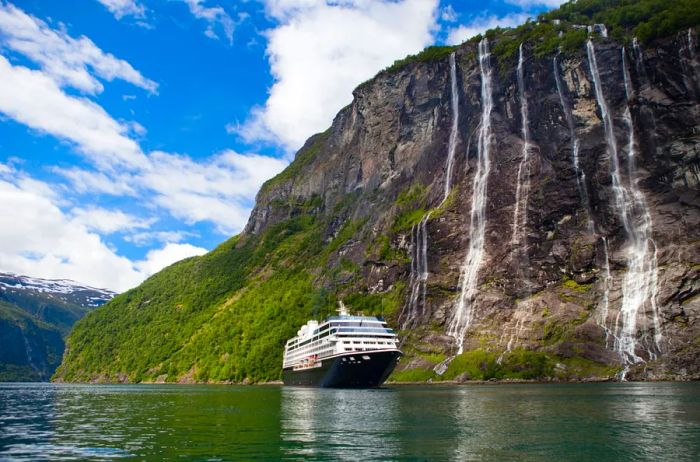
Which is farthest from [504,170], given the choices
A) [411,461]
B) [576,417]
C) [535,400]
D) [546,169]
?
[411,461]

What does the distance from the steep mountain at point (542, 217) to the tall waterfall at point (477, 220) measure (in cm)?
32

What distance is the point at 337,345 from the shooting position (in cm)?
9162

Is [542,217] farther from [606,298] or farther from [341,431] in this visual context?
[341,431]

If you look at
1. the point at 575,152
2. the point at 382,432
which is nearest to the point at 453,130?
the point at 575,152

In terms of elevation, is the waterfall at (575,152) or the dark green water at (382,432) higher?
the waterfall at (575,152)

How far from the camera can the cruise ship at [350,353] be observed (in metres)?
87.4

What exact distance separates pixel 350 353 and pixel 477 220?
174ft

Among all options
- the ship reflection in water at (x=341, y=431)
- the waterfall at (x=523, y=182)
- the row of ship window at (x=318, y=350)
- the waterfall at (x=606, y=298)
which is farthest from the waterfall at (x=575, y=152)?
the ship reflection in water at (x=341, y=431)

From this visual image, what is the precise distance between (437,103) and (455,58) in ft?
42.4

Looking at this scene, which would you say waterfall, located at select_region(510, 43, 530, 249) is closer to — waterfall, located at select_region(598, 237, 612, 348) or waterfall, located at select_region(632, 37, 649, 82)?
waterfall, located at select_region(598, 237, 612, 348)

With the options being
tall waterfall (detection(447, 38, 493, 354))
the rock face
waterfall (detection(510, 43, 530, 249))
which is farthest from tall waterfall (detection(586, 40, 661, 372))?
tall waterfall (detection(447, 38, 493, 354))

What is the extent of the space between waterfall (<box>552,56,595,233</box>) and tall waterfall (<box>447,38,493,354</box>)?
16716 mm

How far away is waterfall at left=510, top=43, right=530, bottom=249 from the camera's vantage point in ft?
397

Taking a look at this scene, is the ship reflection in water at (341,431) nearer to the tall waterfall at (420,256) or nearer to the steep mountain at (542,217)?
the steep mountain at (542,217)
